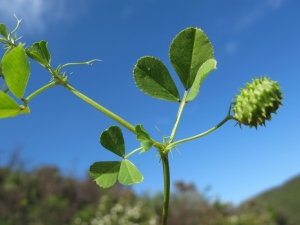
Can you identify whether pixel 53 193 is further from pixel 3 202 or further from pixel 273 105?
pixel 273 105

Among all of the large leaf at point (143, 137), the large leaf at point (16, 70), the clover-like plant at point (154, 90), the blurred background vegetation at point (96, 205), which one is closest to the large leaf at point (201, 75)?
the clover-like plant at point (154, 90)

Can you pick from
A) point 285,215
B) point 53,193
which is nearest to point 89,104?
point 53,193

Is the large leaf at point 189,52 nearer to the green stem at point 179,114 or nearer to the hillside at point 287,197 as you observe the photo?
the green stem at point 179,114

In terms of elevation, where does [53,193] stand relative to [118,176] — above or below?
above

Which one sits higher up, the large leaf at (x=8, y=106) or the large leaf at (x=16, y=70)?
the large leaf at (x=16, y=70)

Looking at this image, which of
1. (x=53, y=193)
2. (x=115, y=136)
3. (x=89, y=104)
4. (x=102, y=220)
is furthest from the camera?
(x=53, y=193)

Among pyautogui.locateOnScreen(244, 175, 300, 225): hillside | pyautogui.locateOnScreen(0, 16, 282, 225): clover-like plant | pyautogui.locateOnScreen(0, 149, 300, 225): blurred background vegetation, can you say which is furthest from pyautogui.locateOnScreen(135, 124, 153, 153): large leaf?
pyautogui.locateOnScreen(244, 175, 300, 225): hillside
